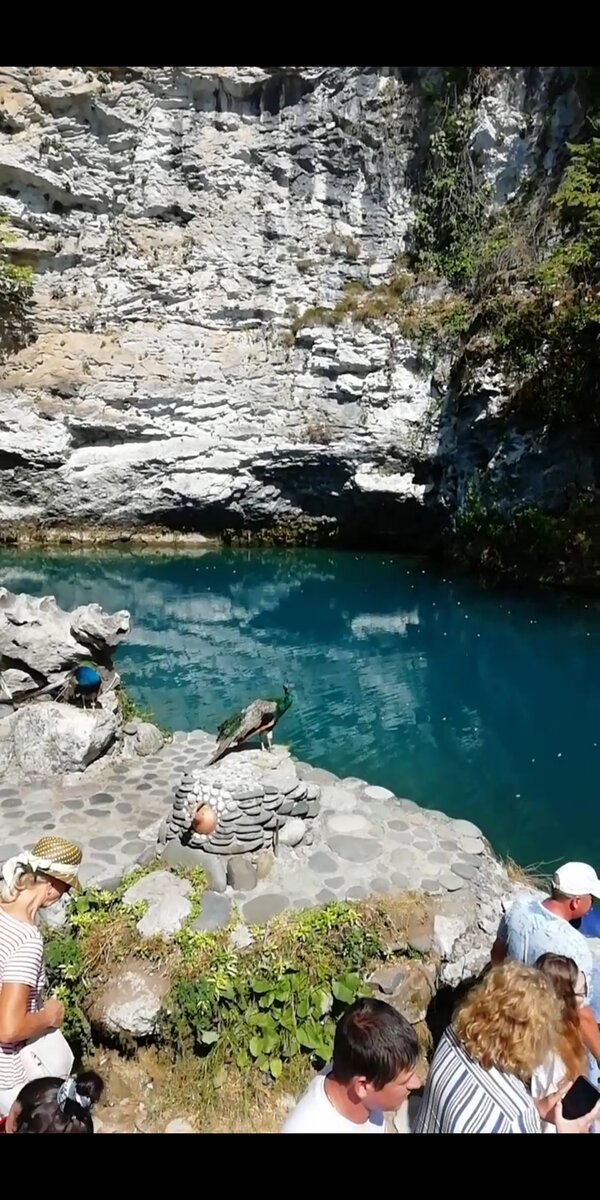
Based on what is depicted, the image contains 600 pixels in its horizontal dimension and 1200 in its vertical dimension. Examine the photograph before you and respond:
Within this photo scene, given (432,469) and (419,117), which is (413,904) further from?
(419,117)

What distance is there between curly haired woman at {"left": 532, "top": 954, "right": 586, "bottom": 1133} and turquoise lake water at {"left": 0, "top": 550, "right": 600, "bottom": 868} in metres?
4.39

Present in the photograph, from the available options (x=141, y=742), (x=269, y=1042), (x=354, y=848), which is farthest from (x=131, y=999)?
(x=141, y=742)

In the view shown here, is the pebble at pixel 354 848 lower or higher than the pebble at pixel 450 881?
lower

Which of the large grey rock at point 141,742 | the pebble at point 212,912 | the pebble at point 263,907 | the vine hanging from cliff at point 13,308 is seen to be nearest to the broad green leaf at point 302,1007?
the pebble at point 263,907

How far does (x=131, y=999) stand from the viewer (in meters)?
4.60

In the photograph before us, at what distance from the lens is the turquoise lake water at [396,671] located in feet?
30.0

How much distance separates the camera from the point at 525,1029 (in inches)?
106

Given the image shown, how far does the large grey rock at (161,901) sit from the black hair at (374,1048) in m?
2.68

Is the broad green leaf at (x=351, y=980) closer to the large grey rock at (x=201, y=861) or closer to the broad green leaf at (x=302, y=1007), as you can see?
the broad green leaf at (x=302, y=1007)

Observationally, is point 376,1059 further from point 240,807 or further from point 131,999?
point 240,807

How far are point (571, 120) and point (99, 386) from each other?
55.9ft

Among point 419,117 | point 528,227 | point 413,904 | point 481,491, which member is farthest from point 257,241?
point 413,904

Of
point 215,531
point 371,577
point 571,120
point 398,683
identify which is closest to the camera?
point 398,683

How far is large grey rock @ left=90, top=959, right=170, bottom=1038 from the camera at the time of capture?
4.53 meters
